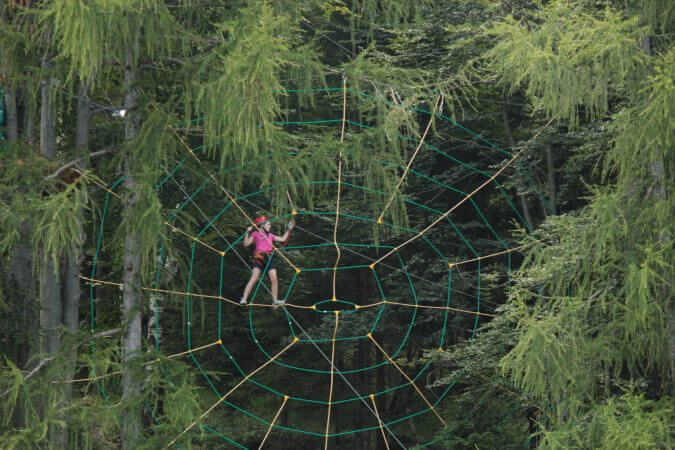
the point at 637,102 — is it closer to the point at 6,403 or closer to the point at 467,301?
the point at 6,403

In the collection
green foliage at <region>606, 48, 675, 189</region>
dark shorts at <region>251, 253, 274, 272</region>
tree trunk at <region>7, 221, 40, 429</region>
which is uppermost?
green foliage at <region>606, 48, 675, 189</region>

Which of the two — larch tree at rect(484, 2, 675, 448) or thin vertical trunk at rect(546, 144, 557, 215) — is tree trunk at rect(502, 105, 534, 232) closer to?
thin vertical trunk at rect(546, 144, 557, 215)

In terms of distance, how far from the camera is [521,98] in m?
14.6

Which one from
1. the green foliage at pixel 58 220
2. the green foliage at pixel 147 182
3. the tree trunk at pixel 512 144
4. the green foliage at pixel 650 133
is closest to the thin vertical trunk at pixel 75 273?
the green foliage at pixel 147 182

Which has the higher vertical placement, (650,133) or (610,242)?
→ (650,133)

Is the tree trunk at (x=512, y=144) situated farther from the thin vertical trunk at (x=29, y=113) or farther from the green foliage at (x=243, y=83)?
the green foliage at (x=243, y=83)

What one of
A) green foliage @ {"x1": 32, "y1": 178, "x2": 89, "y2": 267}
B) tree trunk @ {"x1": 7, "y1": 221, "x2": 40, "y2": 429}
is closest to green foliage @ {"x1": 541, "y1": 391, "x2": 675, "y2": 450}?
green foliage @ {"x1": 32, "y1": 178, "x2": 89, "y2": 267}

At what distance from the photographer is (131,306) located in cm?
770

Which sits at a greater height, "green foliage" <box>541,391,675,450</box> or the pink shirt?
the pink shirt

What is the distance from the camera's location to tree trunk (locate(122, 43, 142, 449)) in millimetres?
7281

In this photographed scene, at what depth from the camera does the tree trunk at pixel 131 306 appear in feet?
23.9

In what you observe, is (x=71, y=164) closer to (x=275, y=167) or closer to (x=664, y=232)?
(x=275, y=167)

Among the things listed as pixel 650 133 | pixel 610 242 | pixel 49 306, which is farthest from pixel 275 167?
pixel 49 306

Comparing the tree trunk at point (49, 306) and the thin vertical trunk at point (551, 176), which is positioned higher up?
the thin vertical trunk at point (551, 176)
